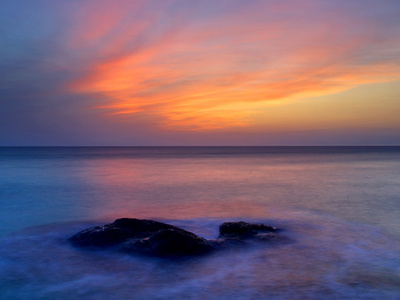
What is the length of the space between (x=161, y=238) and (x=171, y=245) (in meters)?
0.34

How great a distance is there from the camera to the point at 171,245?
26.5 feet

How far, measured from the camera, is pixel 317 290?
6.43 metres

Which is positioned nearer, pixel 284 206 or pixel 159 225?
pixel 159 225

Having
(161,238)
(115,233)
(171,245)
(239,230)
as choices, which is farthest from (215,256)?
(115,233)

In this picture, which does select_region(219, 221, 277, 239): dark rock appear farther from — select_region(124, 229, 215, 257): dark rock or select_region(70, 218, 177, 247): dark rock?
select_region(70, 218, 177, 247): dark rock

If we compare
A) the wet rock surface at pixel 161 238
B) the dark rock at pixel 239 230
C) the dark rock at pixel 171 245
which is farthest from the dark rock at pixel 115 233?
the dark rock at pixel 239 230

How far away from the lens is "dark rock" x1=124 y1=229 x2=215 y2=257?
8.00 meters

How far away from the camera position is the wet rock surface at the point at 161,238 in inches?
318

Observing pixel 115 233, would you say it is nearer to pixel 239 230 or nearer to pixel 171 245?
pixel 171 245

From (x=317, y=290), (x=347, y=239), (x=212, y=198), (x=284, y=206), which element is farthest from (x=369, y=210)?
(x=317, y=290)

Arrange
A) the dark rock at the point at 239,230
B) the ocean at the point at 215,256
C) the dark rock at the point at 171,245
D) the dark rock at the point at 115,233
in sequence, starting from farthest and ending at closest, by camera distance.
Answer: the dark rock at the point at 239,230, the dark rock at the point at 115,233, the dark rock at the point at 171,245, the ocean at the point at 215,256

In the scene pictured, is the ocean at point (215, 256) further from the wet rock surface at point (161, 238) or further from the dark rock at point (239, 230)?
the dark rock at point (239, 230)

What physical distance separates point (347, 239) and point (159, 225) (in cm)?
566

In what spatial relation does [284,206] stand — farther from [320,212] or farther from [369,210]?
[369,210]
